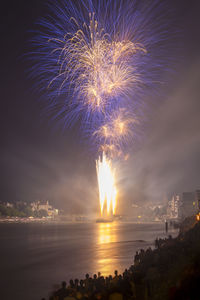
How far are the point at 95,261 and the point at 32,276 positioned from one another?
17.4m

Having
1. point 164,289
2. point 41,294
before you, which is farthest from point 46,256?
point 164,289

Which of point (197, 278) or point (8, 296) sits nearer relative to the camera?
point (197, 278)

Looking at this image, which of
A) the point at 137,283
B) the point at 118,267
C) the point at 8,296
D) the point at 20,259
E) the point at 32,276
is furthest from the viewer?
the point at 20,259

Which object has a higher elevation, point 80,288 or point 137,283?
point 137,283

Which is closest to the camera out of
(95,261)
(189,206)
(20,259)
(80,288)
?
(80,288)

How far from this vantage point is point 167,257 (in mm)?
29031

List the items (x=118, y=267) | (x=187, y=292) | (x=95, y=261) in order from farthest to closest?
(x=95, y=261)
(x=118, y=267)
(x=187, y=292)

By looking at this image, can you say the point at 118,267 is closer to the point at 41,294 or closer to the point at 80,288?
the point at 41,294

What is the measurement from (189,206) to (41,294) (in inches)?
4609

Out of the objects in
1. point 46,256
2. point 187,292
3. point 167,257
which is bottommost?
point 46,256

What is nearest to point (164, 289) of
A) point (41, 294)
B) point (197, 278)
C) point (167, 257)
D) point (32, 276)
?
point (197, 278)

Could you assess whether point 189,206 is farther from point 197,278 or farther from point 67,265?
point 197,278

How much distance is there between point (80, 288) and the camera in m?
28.6

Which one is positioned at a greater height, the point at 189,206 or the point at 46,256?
the point at 189,206
